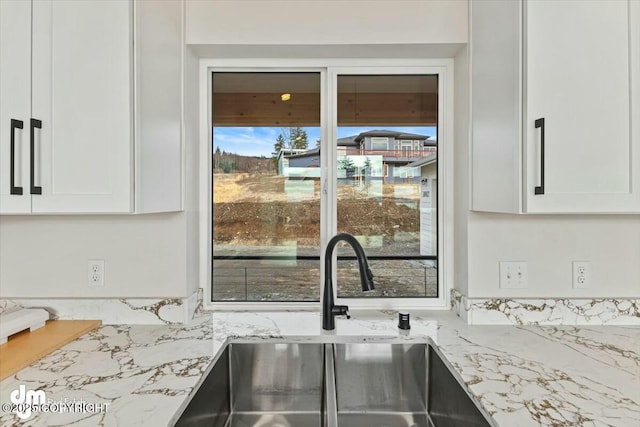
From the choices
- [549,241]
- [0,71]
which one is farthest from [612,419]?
[0,71]

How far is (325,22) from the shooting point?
150 centimetres

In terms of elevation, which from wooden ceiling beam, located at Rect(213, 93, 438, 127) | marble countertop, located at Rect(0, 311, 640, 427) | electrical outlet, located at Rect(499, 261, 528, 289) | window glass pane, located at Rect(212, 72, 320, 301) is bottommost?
marble countertop, located at Rect(0, 311, 640, 427)

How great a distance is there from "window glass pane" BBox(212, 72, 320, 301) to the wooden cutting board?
1.81ft

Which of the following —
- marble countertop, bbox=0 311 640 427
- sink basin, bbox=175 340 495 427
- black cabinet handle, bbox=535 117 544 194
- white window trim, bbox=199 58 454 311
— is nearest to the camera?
marble countertop, bbox=0 311 640 427

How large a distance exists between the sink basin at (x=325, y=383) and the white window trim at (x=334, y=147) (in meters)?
0.33

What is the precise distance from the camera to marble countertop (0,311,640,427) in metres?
0.87

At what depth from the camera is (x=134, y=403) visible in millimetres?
906

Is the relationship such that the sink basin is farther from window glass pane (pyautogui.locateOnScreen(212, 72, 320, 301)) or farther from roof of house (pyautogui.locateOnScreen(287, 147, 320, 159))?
roof of house (pyautogui.locateOnScreen(287, 147, 320, 159))

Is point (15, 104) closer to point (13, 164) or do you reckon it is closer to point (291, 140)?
point (13, 164)

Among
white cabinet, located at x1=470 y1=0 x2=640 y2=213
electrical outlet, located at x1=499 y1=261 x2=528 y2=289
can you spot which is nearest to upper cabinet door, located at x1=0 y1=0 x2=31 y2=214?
white cabinet, located at x1=470 y1=0 x2=640 y2=213

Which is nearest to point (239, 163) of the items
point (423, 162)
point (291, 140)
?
point (291, 140)

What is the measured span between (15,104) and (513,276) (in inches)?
76.3

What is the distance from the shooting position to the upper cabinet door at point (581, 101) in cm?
114

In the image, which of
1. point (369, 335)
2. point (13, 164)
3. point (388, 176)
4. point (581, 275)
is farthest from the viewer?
point (388, 176)
